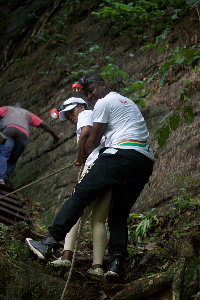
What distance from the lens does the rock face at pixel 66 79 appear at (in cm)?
639

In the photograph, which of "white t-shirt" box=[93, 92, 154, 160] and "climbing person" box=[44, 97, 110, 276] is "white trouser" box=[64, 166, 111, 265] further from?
"white t-shirt" box=[93, 92, 154, 160]

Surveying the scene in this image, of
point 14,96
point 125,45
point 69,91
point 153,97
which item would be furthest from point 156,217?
point 14,96

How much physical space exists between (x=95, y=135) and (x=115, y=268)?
1.23 meters

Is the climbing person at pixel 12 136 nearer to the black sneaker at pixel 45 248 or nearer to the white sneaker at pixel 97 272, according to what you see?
the black sneaker at pixel 45 248

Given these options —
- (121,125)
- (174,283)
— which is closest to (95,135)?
(121,125)

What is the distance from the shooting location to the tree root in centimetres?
310

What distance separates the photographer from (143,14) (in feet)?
32.3

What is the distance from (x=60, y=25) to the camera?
1191cm

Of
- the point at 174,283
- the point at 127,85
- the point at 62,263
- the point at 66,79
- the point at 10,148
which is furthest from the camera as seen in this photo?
the point at 66,79

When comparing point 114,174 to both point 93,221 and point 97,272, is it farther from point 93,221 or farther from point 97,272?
point 97,272

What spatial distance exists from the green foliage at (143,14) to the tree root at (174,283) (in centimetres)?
679

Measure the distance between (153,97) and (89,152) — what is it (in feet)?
12.9

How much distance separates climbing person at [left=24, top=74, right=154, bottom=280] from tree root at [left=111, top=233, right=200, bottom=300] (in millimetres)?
432

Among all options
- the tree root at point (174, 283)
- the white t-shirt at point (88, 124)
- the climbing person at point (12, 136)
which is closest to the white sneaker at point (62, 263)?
the tree root at point (174, 283)
